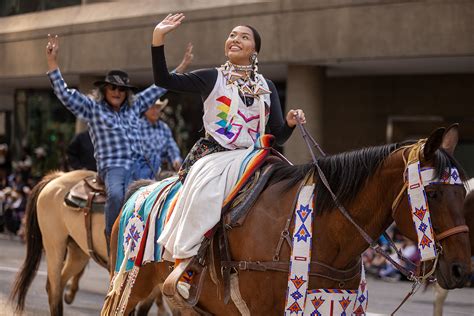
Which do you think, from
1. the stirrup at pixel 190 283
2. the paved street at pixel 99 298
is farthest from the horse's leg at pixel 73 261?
the stirrup at pixel 190 283

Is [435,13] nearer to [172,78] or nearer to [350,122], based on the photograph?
[350,122]

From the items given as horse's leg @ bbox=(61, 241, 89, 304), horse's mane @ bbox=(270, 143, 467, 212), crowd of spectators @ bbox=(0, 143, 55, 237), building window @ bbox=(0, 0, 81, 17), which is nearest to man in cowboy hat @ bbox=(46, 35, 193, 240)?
horse's leg @ bbox=(61, 241, 89, 304)

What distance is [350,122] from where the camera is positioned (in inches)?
886

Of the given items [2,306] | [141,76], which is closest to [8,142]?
[141,76]

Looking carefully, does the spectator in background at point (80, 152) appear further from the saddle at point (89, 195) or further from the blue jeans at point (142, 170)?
the blue jeans at point (142, 170)

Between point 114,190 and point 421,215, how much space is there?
4.75 meters

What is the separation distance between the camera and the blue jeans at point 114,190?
9492mm

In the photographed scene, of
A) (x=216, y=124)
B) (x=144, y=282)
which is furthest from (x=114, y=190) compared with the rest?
(x=216, y=124)

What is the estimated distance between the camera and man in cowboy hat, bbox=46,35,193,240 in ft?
31.2

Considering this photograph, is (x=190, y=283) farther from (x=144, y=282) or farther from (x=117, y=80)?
(x=117, y=80)

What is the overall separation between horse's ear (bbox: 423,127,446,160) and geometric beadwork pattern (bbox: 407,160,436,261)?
4.0 inches

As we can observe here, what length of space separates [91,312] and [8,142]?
72.7 feet

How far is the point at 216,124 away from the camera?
6.54 metres

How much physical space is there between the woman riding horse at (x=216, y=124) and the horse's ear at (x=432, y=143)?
→ 3.94 feet
